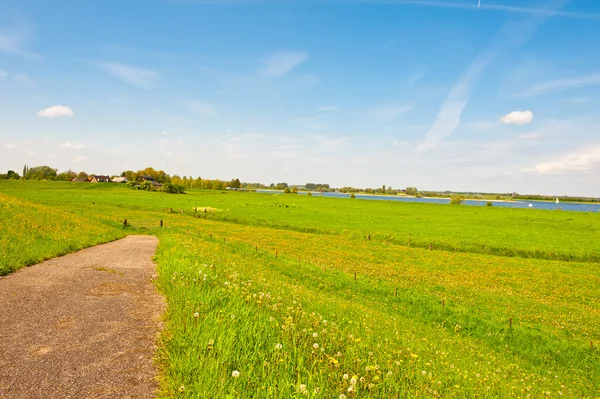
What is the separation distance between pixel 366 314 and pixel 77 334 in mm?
12348

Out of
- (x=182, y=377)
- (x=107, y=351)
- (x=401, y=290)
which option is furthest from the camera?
(x=401, y=290)

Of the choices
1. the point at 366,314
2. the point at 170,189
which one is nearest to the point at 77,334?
the point at 366,314

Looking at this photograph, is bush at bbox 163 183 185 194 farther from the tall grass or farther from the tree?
the tall grass

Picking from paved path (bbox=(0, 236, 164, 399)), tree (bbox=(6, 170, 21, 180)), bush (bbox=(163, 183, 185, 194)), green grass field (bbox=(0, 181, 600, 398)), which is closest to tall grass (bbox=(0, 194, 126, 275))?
green grass field (bbox=(0, 181, 600, 398))

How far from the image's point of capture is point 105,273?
49.9 feet

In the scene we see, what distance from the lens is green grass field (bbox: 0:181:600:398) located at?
618 cm

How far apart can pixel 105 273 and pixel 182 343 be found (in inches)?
Result: 435

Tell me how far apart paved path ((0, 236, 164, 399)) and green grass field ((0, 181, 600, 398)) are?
67cm

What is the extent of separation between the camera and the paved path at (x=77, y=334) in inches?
232

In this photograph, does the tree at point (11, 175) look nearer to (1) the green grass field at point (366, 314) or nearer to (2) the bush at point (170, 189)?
(2) the bush at point (170, 189)

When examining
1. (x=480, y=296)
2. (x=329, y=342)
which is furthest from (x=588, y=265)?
(x=329, y=342)

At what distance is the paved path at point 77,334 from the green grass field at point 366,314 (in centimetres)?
67

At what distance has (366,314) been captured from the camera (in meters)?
15.8

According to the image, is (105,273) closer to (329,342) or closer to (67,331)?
(67,331)
